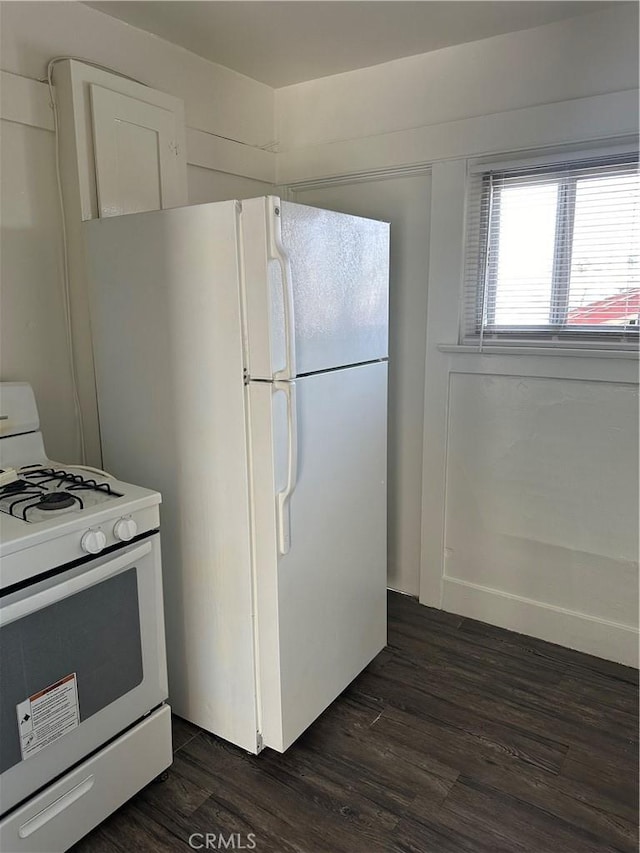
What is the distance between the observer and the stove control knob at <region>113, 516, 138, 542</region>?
5.20ft

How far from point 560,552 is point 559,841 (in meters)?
1.12

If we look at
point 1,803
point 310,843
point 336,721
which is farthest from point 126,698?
point 336,721

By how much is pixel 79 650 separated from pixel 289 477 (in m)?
0.71

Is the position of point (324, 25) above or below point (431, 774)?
above

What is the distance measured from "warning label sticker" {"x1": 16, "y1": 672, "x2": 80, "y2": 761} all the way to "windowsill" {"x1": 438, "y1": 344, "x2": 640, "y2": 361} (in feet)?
6.23

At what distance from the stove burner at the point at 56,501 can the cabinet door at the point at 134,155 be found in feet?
3.34

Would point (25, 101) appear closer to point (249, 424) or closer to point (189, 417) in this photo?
point (189, 417)

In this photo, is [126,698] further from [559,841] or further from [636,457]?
[636,457]

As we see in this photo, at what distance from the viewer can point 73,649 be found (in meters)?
1.53

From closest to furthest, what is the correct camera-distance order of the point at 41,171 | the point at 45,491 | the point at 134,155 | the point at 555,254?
the point at 45,491, the point at 41,171, the point at 134,155, the point at 555,254

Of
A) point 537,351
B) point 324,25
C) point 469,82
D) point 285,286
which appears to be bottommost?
point 537,351

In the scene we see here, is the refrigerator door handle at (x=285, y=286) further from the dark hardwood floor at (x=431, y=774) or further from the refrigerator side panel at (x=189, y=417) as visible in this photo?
the dark hardwood floor at (x=431, y=774)

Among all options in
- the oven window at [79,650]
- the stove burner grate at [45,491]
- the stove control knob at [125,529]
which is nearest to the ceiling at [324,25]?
the stove burner grate at [45,491]

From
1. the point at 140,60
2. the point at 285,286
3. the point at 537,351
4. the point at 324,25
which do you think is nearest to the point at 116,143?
the point at 140,60
